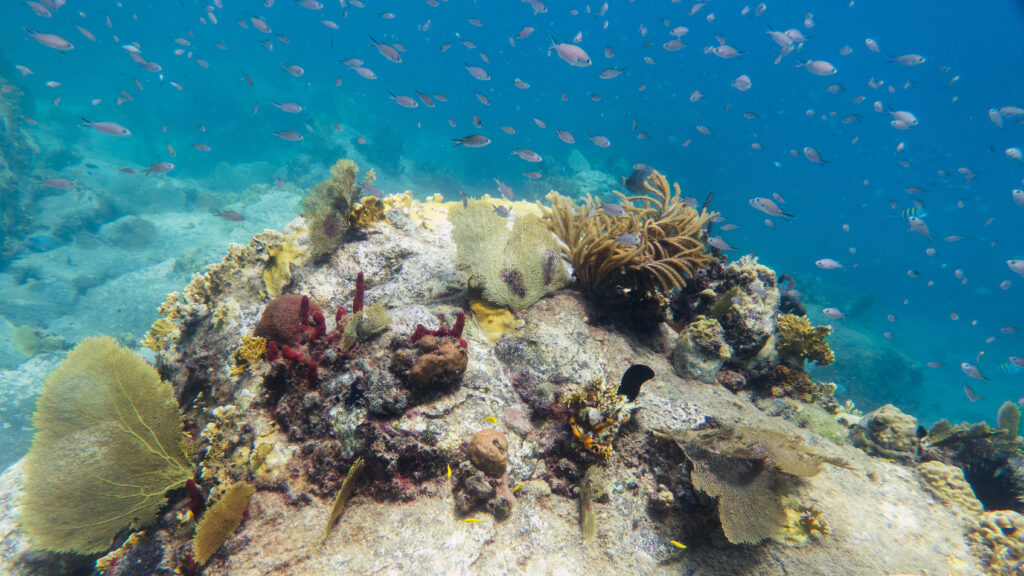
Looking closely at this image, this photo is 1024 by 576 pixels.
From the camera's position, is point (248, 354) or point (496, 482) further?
point (248, 354)

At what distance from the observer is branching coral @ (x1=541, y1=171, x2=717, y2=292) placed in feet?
13.5

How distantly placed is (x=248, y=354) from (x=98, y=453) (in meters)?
1.31

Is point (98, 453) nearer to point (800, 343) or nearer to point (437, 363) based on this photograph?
point (437, 363)

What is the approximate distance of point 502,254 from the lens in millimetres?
4117

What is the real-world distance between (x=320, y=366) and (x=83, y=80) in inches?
2999

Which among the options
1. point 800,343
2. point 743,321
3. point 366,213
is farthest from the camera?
point 366,213

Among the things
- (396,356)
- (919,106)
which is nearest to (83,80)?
(396,356)

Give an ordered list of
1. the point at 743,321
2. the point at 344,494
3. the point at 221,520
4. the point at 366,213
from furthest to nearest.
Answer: the point at 366,213 < the point at 743,321 < the point at 344,494 < the point at 221,520

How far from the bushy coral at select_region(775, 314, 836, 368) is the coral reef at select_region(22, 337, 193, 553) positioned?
698cm

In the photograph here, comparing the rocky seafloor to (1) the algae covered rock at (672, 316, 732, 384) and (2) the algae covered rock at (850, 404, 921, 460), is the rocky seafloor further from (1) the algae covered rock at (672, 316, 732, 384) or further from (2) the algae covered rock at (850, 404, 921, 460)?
(2) the algae covered rock at (850, 404, 921, 460)

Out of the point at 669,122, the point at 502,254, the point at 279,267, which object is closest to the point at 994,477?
the point at 502,254

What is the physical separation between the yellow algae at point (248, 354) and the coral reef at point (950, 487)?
704 cm

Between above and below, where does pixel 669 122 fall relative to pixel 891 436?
above

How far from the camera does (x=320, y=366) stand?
3.30 m
